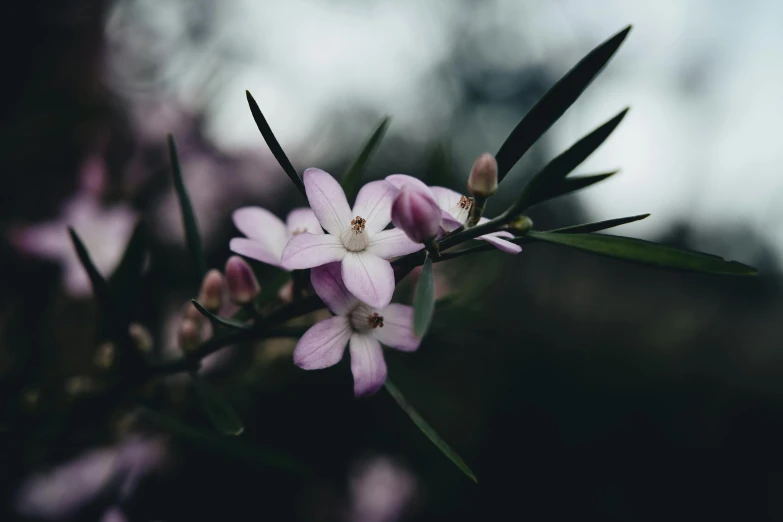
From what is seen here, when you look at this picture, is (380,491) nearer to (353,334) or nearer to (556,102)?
(353,334)

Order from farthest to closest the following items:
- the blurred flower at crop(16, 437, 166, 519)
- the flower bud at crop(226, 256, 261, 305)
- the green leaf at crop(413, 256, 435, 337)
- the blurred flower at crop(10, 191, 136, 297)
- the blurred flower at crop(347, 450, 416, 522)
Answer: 1. the blurred flower at crop(347, 450, 416, 522)
2. the blurred flower at crop(10, 191, 136, 297)
3. the blurred flower at crop(16, 437, 166, 519)
4. the flower bud at crop(226, 256, 261, 305)
5. the green leaf at crop(413, 256, 435, 337)

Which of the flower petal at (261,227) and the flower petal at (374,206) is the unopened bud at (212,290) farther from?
the flower petal at (374,206)

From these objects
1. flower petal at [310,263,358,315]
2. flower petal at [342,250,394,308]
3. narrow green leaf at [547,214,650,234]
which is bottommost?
flower petal at [310,263,358,315]

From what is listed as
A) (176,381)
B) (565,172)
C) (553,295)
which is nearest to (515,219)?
(565,172)

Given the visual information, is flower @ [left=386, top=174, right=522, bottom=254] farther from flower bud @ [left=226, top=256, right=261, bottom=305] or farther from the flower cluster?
flower bud @ [left=226, top=256, right=261, bottom=305]

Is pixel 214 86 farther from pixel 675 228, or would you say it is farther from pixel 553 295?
pixel 675 228

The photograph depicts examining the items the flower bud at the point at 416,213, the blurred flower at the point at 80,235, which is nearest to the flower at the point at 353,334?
the flower bud at the point at 416,213

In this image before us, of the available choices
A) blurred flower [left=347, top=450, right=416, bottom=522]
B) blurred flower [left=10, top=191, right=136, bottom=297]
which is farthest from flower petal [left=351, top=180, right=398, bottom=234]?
blurred flower [left=347, top=450, right=416, bottom=522]

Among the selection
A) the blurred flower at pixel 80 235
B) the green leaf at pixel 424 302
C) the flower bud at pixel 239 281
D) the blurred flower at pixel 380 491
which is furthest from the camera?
the blurred flower at pixel 380 491
